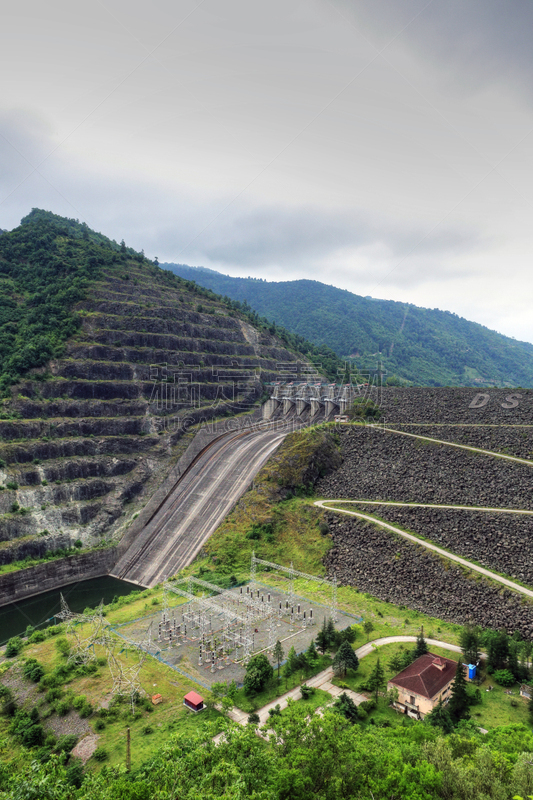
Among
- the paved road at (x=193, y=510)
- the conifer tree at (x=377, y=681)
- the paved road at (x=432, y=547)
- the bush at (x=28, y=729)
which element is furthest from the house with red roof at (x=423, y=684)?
the paved road at (x=193, y=510)

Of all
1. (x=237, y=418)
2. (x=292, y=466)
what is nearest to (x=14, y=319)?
(x=237, y=418)

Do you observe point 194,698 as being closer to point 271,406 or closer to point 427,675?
point 427,675

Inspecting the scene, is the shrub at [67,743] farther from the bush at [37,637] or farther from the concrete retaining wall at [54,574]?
the concrete retaining wall at [54,574]

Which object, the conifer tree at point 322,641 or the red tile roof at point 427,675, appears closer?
the red tile roof at point 427,675

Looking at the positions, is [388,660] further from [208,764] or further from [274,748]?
[208,764]

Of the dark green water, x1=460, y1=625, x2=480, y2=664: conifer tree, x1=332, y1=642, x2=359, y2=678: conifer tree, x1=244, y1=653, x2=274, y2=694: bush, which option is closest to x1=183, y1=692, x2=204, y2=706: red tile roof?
x1=244, y1=653, x2=274, y2=694: bush

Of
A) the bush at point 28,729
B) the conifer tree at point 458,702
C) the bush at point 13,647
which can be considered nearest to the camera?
the conifer tree at point 458,702

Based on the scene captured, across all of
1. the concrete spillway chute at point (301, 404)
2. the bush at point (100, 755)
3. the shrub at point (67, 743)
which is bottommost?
the shrub at point (67, 743)
